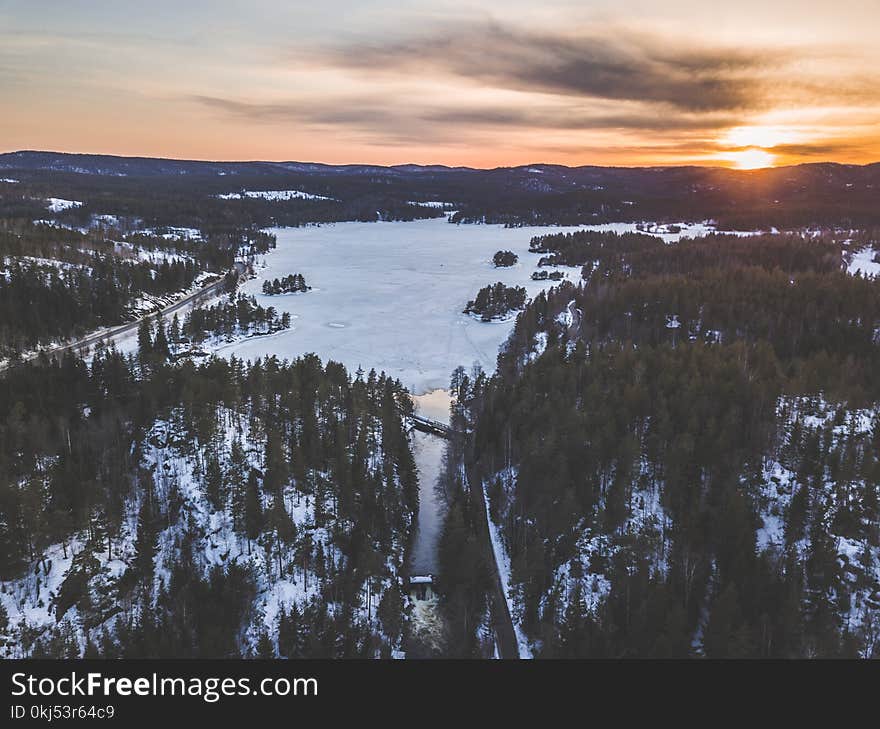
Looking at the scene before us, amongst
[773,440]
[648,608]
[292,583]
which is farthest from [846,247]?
[292,583]

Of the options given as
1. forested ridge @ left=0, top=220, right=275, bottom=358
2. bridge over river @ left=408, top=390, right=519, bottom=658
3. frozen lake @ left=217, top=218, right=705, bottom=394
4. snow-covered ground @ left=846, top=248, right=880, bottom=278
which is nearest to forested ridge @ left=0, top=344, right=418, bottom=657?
bridge over river @ left=408, top=390, right=519, bottom=658

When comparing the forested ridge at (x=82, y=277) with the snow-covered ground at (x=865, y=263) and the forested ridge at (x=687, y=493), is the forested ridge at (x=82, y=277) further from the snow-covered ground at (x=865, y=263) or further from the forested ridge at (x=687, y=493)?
the snow-covered ground at (x=865, y=263)

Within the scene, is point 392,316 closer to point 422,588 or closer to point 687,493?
point 687,493

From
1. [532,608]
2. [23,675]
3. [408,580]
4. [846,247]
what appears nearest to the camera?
[23,675]

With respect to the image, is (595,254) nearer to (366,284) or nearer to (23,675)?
(366,284)

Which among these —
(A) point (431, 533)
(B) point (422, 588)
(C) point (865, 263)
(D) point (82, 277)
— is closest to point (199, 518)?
(B) point (422, 588)

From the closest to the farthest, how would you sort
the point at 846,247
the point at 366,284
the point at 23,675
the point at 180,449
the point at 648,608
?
the point at 23,675 → the point at 648,608 → the point at 180,449 → the point at 366,284 → the point at 846,247

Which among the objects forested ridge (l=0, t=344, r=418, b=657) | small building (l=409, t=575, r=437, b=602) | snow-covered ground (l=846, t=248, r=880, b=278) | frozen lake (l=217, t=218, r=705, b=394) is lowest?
small building (l=409, t=575, r=437, b=602)

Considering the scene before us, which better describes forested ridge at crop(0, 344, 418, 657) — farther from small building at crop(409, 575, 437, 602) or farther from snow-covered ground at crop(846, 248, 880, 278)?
snow-covered ground at crop(846, 248, 880, 278)
